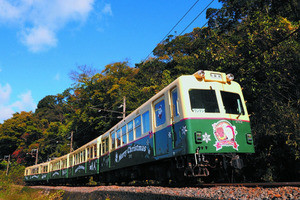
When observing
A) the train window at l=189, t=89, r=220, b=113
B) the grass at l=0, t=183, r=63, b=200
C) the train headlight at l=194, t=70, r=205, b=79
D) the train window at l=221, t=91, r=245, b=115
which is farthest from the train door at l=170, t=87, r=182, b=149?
the grass at l=0, t=183, r=63, b=200

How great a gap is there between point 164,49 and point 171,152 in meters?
33.6

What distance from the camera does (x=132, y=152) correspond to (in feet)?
30.7

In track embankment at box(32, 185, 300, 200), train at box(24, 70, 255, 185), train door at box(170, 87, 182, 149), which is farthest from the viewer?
train door at box(170, 87, 182, 149)

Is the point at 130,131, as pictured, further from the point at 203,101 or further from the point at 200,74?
the point at 200,74

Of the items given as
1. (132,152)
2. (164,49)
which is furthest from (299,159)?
(164,49)

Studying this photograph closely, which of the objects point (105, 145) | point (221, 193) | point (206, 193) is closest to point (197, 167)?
point (206, 193)

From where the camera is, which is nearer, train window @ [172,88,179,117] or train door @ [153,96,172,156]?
train window @ [172,88,179,117]

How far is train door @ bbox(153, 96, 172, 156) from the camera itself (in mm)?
7043

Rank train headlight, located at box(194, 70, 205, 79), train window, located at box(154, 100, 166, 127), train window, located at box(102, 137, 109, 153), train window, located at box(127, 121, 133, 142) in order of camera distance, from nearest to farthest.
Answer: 1. train headlight, located at box(194, 70, 205, 79)
2. train window, located at box(154, 100, 166, 127)
3. train window, located at box(127, 121, 133, 142)
4. train window, located at box(102, 137, 109, 153)

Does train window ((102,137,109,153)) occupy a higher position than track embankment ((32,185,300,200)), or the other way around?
train window ((102,137,109,153))

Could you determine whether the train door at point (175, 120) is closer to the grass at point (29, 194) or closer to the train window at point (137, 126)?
the train window at point (137, 126)

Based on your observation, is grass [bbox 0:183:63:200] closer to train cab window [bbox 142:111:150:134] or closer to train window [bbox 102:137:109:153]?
train window [bbox 102:137:109:153]

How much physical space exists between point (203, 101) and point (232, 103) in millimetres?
1067

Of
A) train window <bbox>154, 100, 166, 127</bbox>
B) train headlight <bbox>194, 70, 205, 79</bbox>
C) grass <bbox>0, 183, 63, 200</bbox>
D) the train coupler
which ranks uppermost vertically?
train headlight <bbox>194, 70, 205, 79</bbox>
